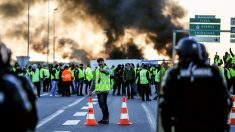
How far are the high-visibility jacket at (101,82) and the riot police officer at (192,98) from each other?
10321 millimetres

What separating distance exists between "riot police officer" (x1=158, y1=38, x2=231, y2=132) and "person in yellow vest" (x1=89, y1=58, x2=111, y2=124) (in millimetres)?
10235

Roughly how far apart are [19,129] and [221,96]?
2066mm

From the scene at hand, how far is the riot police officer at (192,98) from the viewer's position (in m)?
5.75

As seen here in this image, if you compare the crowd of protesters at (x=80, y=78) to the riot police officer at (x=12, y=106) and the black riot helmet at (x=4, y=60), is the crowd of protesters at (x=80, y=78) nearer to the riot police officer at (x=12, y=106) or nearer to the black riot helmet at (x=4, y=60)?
the black riot helmet at (x=4, y=60)

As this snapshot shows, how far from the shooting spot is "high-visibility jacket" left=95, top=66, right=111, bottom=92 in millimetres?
16188

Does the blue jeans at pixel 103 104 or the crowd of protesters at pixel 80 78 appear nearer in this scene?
the blue jeans at pixel 103 104

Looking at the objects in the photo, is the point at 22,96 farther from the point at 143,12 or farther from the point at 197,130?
the point at 143,12

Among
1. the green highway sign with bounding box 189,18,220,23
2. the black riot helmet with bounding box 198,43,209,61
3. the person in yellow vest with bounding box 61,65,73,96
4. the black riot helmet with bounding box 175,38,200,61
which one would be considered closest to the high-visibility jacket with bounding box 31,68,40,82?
the person in yellow vest with bounding box 61,65,73,96

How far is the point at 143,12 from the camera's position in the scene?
61.2 meters

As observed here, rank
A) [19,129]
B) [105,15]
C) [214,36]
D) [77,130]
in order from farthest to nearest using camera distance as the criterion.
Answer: [105,15], [214,36], [77,130], [19,129]

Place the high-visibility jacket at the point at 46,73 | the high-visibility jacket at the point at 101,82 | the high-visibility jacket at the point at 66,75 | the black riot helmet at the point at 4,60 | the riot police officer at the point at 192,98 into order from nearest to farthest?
1. the black riot helmet at the point at 4,60
2. the riot police officer at the point at 192,98
3. the high-visibility jacket at the point at 101,82
4. the high-visibility jacket at the point at 66,75
5. the high-visibility jacket at the point at 46,73

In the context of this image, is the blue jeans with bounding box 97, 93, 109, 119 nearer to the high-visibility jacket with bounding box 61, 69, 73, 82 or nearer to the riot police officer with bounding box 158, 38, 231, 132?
the riot police officer with bounding box 158, 38, 231, 132

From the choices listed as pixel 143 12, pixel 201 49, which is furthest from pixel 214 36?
pixel 201 49

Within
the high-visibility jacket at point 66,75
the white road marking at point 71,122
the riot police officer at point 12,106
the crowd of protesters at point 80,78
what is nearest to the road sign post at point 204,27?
the crowd of protesters at point 80,78
